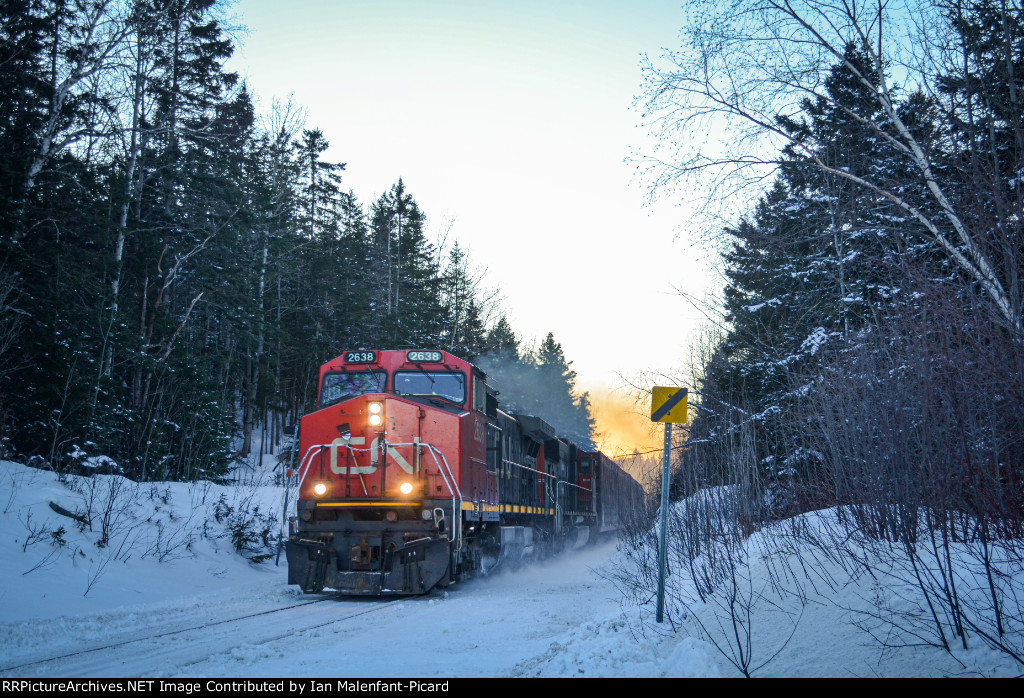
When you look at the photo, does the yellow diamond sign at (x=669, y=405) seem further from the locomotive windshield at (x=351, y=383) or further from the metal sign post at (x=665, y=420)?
the locomotive windshield at (x=351, y=383)

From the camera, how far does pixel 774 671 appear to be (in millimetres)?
4773

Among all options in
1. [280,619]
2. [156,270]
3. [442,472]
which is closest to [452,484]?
[442,472]

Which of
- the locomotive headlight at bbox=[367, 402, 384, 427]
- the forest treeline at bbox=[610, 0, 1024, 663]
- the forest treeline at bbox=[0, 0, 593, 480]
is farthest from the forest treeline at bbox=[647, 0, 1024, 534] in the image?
the forest treeline at bbox=[0, 0, 593, 480]

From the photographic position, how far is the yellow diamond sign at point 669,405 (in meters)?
7.89

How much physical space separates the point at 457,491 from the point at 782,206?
33.9 ft

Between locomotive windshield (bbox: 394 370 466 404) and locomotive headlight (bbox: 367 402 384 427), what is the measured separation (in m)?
1.22

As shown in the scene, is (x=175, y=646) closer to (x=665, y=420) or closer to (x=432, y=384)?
(x=665, y=420)

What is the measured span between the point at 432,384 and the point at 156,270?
15.9m

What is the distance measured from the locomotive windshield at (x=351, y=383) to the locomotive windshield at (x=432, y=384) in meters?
0.30

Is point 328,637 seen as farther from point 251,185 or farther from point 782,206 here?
point 251,185

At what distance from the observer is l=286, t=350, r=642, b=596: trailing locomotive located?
415 inches

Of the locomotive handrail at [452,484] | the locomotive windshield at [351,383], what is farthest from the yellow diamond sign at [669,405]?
the locomotive windshield at [351,383]

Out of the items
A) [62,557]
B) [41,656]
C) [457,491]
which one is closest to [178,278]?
[62,557]

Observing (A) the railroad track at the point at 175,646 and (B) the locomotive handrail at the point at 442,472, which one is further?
(B) the locomotive handrail at the point at 442,472
